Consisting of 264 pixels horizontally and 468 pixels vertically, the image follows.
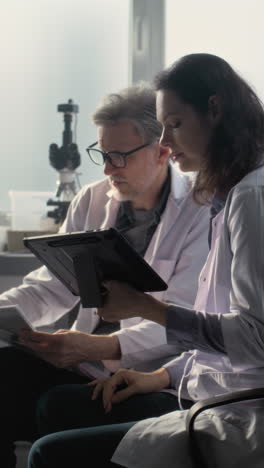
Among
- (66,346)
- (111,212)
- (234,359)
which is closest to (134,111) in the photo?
(111,212)

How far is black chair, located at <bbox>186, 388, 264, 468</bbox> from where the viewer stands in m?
1.19

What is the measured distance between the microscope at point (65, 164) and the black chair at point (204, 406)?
5.33ft

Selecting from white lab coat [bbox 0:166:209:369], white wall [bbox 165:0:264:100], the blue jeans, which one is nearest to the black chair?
the blue jeans

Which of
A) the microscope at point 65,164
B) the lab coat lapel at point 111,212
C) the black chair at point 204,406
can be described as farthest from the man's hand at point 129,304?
the microscope at point 65,164

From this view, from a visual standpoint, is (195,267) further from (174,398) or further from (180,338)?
(180,338)

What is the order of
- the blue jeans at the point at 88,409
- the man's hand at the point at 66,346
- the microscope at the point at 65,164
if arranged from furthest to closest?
the microscope at the point at 65,164 < the man's hand at the point at 66,346 < the blue jeans at the point at 88,409

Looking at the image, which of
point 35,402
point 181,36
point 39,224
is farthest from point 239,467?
point 181,36

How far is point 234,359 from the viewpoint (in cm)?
124

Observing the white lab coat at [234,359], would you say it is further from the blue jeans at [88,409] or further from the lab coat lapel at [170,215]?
the lab coat lapel at [170,215]

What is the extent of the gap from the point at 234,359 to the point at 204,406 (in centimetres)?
10

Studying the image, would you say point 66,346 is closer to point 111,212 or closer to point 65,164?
point 111,212

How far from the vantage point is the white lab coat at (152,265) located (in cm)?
185

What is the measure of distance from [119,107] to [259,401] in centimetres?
104

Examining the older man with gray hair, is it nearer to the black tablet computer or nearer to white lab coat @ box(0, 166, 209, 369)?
white lab coat @ box(0, 166, 209, 369)
